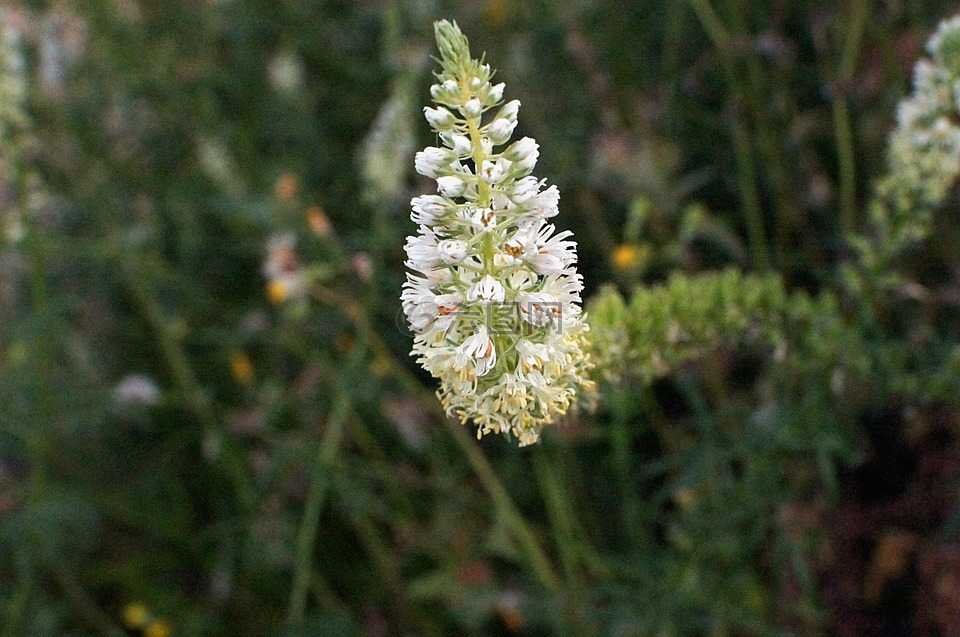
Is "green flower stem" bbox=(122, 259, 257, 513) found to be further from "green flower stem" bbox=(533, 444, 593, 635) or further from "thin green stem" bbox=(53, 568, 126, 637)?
"green flower stem" bbox=(533, 444, 593, 635)

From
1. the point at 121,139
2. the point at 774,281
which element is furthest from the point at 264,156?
the point at 774,281

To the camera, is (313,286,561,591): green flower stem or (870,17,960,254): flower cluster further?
(313,286,561,591): green flower stem

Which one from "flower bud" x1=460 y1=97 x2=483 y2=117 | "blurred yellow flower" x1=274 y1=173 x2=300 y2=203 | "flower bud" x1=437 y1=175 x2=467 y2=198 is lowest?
"flower bud" x1=437 y1=175 x2=467 y2=198

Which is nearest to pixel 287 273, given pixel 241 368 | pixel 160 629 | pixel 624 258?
pixel 241 368

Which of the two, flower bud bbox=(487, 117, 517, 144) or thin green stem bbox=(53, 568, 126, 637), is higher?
flower bud bbox=(487, 117, 517, 144)

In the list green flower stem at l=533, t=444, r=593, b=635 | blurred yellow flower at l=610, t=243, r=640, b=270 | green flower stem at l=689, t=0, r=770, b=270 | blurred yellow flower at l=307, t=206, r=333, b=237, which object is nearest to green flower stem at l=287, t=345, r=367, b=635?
blurred yellow flower at l=307, t=206, r=333, b=237

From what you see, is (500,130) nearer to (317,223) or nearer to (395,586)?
(317,223)
